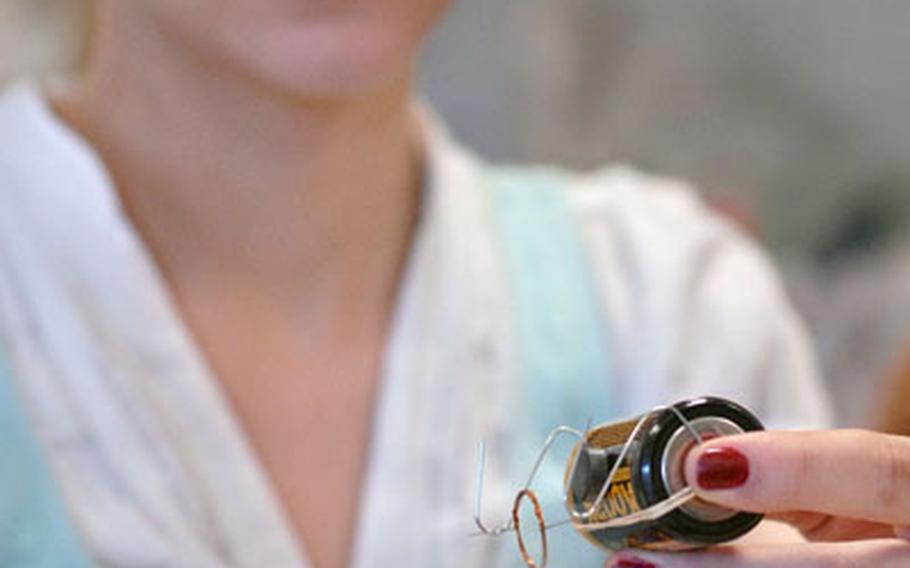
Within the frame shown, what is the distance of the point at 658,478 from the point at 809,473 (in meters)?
0.04

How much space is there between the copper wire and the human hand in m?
0.05

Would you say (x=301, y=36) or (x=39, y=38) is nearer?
(x=301, y=36)

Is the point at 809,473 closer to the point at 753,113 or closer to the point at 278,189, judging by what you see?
the point at 278,189

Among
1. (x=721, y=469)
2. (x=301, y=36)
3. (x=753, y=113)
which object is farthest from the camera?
(x=753, y=113)

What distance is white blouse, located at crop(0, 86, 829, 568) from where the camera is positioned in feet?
1.89

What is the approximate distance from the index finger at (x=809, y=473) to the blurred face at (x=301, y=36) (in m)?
0.29

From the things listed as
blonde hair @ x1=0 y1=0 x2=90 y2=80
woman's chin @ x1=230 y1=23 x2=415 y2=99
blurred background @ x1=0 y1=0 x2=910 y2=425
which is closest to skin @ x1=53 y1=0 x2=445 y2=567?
woman's chin @ x1=230 y1=23 x2=415 y2=99

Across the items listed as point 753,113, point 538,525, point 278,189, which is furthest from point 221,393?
point 753,113

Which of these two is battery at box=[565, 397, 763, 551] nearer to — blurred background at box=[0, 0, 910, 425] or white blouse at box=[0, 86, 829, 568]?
white blouse at box=[0, 86, 829, 568]

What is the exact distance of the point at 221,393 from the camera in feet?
2.02

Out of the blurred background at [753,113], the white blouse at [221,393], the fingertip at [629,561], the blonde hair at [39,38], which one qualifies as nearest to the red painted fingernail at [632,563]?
the fingertip at [629,561]

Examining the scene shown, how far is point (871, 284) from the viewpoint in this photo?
1198 mm

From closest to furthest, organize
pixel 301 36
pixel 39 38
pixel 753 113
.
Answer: pixel 301 36 < pixel 39 38 < pixel 753 113

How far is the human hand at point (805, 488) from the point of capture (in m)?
0.36
